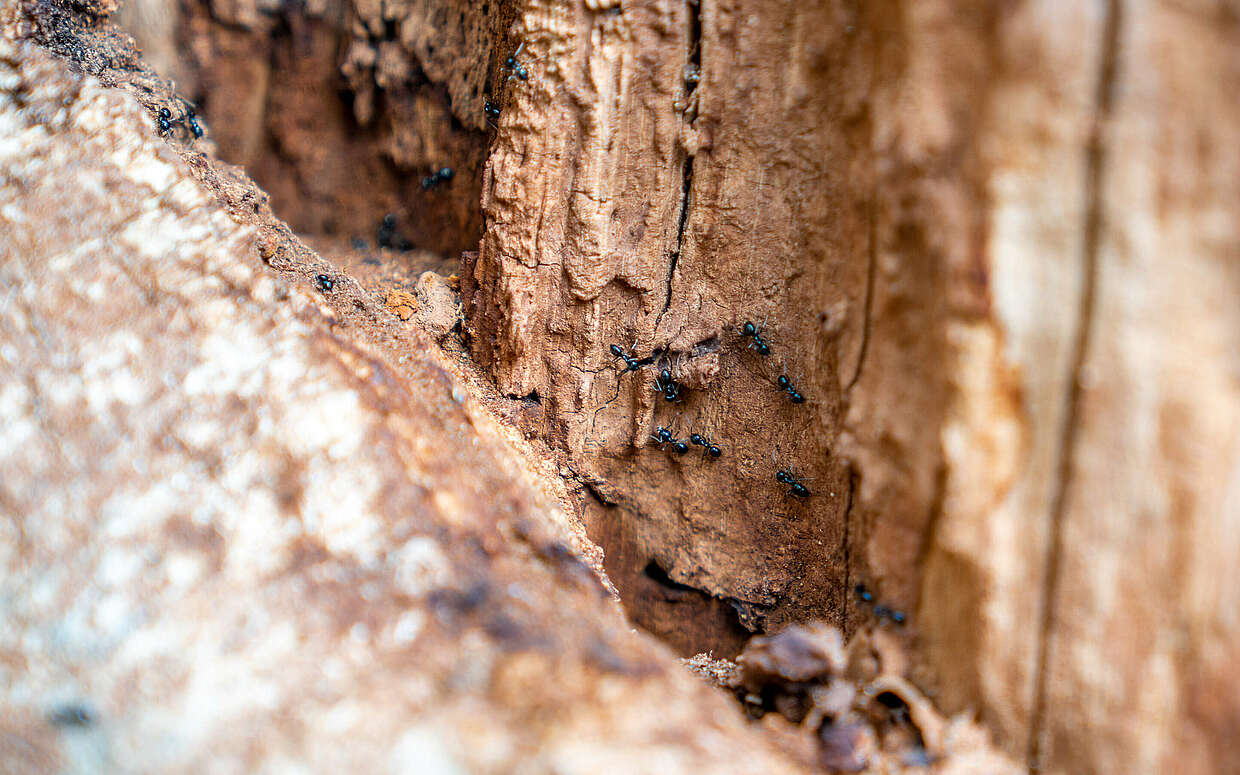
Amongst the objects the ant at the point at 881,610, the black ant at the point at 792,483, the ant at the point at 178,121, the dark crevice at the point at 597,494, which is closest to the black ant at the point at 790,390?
the black ant at the point at 792,483

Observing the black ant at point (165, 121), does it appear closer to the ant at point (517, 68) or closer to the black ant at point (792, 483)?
the ant at point (517, 68)

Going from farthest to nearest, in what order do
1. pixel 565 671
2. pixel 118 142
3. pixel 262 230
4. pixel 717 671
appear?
pixel 717 671 → pixel 262 230 → pixel 118 142 → pixel 565 671

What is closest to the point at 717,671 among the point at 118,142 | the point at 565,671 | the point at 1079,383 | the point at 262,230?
the point at 565,671

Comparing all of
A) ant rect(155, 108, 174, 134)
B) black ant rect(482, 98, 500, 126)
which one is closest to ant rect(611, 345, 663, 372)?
black ant rect(482, 98, 500, 126)

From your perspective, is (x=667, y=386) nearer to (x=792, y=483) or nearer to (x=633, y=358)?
(x=633, y=358)

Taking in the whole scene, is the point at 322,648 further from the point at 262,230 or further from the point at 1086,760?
the point at 1086,760

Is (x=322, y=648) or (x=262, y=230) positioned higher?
(x=262, y=230)

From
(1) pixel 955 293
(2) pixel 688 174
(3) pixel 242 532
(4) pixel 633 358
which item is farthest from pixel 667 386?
(3) pixel 242 532

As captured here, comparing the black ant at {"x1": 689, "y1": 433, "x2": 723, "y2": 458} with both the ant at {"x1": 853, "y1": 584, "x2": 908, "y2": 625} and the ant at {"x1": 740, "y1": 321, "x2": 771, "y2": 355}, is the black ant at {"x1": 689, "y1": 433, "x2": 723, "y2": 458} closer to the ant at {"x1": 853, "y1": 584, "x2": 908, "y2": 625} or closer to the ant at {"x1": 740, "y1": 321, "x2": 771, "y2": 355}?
the ant at {"x1": 740, "y1": 321, "x2": 771, "y2": 355}
